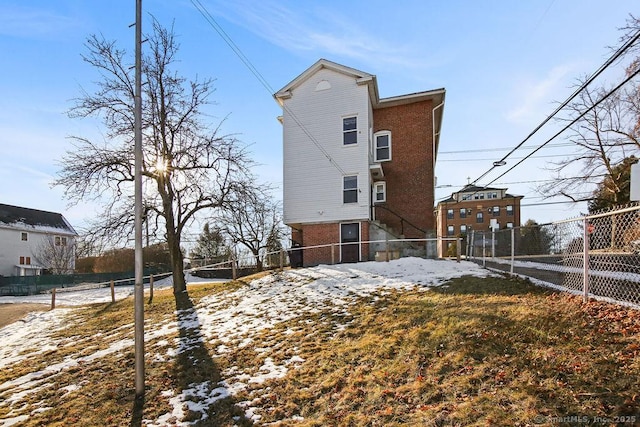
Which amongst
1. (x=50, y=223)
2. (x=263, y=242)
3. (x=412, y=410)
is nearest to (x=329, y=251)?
(x=412, y=410)

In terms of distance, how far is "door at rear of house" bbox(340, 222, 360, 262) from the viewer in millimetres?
16312

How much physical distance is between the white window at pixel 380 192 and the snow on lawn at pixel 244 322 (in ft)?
20.2

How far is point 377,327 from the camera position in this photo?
22.4 ft

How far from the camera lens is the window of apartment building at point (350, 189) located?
53.0 ft

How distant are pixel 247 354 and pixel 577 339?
18.0ft

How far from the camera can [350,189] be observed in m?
16.2

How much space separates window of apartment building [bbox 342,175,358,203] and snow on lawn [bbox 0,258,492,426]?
12.1ft

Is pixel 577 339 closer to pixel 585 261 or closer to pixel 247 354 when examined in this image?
pixel 585 261

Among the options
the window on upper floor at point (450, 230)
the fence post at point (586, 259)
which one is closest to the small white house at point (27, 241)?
the fence post at point (586, 259)

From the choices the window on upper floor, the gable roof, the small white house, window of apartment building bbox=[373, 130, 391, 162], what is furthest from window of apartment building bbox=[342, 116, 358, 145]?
the window on upper floor

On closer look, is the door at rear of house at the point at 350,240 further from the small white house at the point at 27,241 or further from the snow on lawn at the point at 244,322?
the small white house at the point at 27,241

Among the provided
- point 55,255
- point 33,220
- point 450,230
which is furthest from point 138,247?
point 450,230

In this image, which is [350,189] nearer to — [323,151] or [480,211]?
[323,151]

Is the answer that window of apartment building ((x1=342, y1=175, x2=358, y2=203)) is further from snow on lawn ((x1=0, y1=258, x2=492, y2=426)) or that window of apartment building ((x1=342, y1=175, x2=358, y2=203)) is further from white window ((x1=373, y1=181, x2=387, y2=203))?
Answer: snow on lawn ((x1=0, y1=258, x2=492, y2=426))
